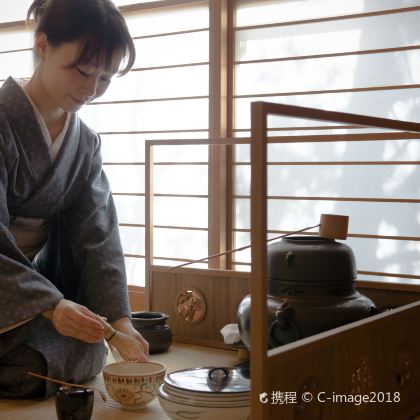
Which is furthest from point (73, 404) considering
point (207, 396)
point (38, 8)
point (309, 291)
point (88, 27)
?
point (38, 8)

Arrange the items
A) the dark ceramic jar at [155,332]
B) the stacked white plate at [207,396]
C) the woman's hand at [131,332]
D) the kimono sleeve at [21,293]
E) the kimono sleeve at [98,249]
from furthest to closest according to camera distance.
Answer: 1. the dark ceramic jar at [155,332]
2. the kimono sleeve at [98,249]
3. the woman's hand at [131,332]
4. the kimono sleeve at [21,293]
5. the stacked white plate at [207,396]

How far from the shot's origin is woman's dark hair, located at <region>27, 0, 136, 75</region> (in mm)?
1896

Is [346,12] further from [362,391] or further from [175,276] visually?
[362,391]

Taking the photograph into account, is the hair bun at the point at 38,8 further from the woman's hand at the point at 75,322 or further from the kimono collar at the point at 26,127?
the woman's hand at the point at 75,322

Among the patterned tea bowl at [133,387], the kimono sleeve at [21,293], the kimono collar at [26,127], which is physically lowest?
the patterned tea bowl at [133,387]

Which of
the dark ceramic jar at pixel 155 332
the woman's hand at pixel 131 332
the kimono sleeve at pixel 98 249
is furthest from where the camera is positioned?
the dark ceramic jar at pixel 155 332

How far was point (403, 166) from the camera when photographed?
3650 mm

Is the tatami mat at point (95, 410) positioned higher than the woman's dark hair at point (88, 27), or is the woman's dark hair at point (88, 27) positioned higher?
the woman's dark hair at point (88, 27)

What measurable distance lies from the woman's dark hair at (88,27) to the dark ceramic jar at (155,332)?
85 cm

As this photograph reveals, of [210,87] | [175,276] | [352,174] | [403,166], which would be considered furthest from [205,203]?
[175,276]

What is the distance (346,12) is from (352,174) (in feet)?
2.84

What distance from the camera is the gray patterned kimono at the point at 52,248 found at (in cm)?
186

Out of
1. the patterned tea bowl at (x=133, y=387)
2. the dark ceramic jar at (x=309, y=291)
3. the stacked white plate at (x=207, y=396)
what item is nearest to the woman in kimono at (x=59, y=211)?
the patterned tea bowl at (x=133, y=387)

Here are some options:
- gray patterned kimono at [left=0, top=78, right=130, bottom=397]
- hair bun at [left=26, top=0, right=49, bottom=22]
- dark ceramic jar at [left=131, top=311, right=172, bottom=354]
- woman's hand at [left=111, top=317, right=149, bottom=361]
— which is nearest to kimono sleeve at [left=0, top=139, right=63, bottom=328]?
gray patterned kimono at [left=0, top=78, right=130, bottom=397]
